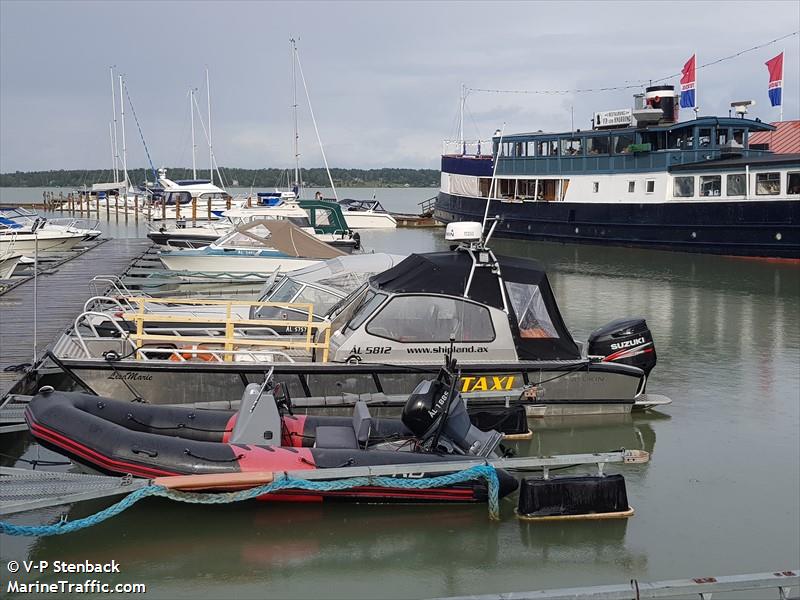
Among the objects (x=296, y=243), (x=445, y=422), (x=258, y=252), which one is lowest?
A: (x=445, y=422)

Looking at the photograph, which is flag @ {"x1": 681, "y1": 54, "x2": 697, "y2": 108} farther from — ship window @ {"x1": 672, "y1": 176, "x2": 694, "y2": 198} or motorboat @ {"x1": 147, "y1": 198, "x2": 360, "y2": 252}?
→ motorboat @ {"x1": 147, "y1": 198, "x2": 360, "y2": 252}

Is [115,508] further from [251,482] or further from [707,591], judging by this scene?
[707,591]

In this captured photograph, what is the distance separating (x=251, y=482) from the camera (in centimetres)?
755

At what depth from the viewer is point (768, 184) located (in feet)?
105

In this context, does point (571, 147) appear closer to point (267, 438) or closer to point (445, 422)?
point (445, 422)

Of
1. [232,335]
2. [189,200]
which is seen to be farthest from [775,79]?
[189,200]

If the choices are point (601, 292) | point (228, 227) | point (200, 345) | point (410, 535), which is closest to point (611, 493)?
point (410, 535)

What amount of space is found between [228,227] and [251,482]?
2553 cm

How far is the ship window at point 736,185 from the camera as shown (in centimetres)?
3250

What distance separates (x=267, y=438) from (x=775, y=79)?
35614mm

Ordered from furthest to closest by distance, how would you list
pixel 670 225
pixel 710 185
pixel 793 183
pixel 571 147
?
pixel 571 147, pixel 670 225, pixel 710 185, pixel 793 183

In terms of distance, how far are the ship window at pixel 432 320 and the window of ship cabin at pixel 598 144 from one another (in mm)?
30329

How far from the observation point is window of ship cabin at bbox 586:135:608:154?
39406 mm

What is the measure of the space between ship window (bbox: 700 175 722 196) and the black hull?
0.45 m
